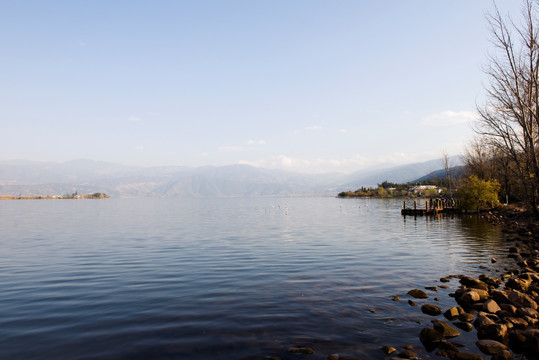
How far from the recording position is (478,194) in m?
64.9

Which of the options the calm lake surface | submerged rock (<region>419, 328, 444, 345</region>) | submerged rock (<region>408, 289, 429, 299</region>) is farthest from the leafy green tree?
submerged rock (<region>419, 328, 444, 345</region>)

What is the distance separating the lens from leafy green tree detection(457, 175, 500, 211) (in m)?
64.3

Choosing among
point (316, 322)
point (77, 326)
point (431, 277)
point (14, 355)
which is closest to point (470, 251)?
point (431, 277)

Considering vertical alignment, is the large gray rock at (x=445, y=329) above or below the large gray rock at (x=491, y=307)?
below

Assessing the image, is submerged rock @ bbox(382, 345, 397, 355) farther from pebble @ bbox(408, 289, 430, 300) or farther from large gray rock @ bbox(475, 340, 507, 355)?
pebble @ bbox(408, 289, 430, 300)

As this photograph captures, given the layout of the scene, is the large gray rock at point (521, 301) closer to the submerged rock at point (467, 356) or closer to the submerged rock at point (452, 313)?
the submerged rock at point (452, 313)

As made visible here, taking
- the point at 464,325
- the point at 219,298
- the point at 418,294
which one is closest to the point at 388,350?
the point at 464,325

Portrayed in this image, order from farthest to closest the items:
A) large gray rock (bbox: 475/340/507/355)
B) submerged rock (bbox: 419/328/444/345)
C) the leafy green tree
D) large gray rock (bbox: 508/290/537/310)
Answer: the leafy green tree
large gray rock (bbox: 508/290/537/310)
submerged rock (bbox: 419/328/444/345)
large gray rock (bbox: 475/340/507/355)

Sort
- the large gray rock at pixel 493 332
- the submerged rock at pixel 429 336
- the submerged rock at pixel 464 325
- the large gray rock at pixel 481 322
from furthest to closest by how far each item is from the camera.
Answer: the submerged rock at pixel 464 325 < the large gray rock at pixel 481 322 < the large gray rock at pixel 493 332 < the submerged rock at pixel 429 336

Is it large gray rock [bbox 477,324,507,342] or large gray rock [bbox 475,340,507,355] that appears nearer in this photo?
large gray rock [bbox 475,340,507,355]

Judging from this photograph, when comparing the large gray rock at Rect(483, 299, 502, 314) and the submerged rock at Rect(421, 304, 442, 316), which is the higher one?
A: the large gray rock at Rect(483, 299, 502, 314)

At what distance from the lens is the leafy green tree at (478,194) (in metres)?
64.3

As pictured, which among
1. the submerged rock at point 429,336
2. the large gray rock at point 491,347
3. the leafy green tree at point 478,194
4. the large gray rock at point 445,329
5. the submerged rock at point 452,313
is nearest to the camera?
the large gray rock at point 491,347

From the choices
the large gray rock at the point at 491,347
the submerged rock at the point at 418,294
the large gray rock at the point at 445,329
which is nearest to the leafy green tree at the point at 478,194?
the submerged rock at the point at 418,294
